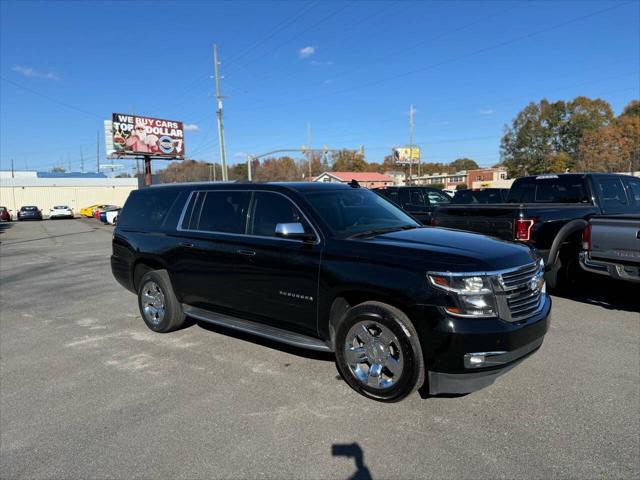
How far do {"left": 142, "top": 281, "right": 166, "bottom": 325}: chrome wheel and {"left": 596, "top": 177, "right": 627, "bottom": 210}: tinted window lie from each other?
291 inches

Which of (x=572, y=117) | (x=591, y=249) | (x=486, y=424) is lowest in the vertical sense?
(x=486, y=424)

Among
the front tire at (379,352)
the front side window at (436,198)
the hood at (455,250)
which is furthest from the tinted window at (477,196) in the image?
the front tire at (379,352)

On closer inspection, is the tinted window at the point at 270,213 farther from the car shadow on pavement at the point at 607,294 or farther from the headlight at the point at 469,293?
the car shadow on pavement at the point at 607,294

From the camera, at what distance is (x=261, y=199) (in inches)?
185

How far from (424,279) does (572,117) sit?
314 ft

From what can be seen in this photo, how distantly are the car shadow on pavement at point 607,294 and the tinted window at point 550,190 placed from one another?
1.49 meters

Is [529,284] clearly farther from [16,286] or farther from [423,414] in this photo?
[16,286]

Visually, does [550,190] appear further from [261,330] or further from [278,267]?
[261,330]

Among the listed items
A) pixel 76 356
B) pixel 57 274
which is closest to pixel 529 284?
pixel 76 356

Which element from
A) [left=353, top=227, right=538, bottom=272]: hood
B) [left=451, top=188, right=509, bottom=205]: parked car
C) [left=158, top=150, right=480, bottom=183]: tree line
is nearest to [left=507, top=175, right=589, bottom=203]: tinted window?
[left=353, top=227, right=538, bottom=272]: hood

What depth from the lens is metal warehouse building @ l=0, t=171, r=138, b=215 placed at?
5206cm

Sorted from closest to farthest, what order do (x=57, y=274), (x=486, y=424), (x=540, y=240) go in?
(x=486, y=424)
(x=540, y=240)
(x=57, y=274)

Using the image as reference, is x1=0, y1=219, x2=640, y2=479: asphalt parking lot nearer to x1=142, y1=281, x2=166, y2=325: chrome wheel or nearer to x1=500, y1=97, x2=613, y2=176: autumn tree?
x1=142, y1=281, x2=166, y2=325: chrome wheel

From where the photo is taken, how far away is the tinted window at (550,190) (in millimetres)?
7871
